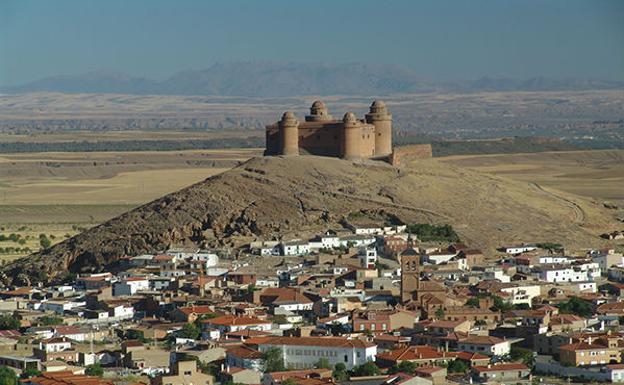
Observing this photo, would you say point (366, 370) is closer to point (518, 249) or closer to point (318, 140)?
point (518, 249)

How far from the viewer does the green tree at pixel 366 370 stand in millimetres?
38344

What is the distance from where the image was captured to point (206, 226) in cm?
6259

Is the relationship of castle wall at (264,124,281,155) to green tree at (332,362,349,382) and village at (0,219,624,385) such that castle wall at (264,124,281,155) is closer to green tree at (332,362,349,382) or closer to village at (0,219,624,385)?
village at (0,219,624,385)

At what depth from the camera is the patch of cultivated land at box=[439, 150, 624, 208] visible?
100938 millimetres

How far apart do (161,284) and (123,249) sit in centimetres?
717

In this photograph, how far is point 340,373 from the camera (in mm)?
38688

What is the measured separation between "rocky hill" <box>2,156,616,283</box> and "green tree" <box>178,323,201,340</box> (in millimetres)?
15598

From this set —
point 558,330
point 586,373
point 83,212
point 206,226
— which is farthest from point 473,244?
point 83,212

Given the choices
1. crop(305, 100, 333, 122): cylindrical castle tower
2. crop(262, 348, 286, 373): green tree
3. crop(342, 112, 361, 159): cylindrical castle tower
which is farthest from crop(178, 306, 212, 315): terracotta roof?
crop(305, 100, 333, 122): cylindrical castle tower

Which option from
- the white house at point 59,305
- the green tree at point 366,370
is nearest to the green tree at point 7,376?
the green tree at point 366,370

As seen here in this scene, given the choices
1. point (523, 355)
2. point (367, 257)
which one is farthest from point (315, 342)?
point (367, 257)

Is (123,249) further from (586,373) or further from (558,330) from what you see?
(586,373)

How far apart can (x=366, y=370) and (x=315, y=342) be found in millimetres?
2814

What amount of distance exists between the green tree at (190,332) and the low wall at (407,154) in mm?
24733
